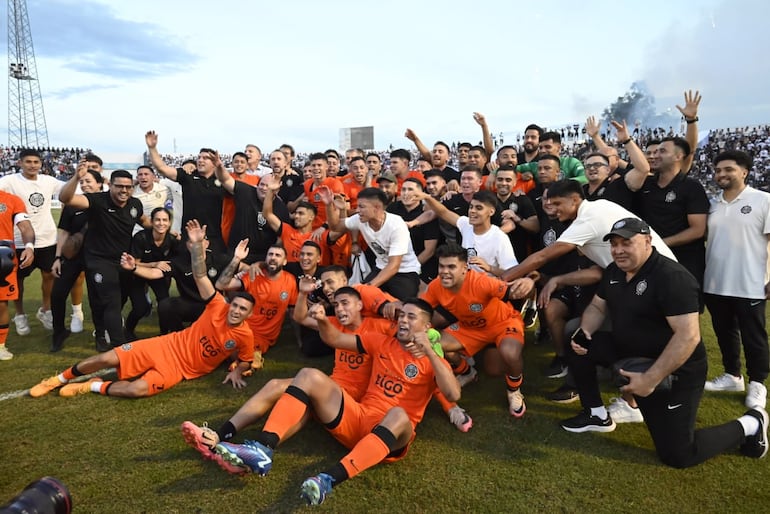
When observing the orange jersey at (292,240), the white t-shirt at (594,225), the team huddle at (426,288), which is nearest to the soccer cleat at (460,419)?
the team huddle at (426,288)

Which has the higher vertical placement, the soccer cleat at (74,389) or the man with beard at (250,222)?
the man with beard at (250,222)

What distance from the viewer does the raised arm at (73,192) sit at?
573 centimetres

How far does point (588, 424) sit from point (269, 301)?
381 cm

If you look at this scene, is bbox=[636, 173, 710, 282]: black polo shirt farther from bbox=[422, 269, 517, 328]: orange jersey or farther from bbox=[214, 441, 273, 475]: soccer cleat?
bbox=[214, 441, 273, 475]: soccer cleat

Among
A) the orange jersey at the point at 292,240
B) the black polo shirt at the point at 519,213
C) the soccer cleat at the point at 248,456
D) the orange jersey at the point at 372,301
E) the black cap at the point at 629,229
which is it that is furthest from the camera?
the orange jersey at the point at 292,240

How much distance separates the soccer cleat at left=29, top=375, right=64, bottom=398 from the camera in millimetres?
4945

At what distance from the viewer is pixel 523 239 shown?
20.6ft

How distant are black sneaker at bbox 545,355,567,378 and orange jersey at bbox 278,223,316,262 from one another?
3356 millimetres

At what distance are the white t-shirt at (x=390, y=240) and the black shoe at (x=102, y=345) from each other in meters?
3.58

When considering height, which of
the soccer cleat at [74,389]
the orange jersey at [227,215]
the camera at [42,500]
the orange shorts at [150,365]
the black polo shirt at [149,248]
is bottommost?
the soccer cleat at [74,389]

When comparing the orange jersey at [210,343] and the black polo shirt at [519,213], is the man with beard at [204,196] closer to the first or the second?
the orange jersey at [210,343]

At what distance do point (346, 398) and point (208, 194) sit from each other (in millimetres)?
4631

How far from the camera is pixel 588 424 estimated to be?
168 inches

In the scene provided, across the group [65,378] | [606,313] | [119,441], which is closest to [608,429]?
[606,313]
